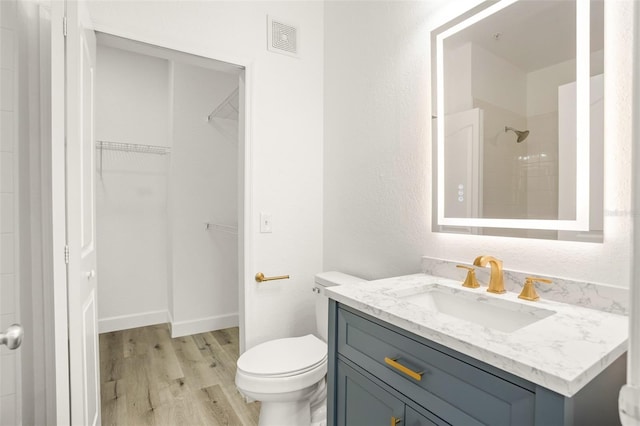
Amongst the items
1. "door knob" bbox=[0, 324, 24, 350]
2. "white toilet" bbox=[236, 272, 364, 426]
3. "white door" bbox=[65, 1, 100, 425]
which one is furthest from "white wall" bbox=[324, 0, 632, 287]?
"door knob" bbox=[0, 324, 24, 350]

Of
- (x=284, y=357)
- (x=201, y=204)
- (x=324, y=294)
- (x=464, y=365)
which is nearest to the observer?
(x=464, y=365)

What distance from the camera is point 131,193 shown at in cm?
312

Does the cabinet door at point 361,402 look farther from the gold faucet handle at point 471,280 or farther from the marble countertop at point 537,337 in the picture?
the gold faucet handle at point 471,280

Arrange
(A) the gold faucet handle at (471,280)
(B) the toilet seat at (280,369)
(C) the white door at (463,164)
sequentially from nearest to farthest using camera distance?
1. (A) the gold faucet handle at (471,280)
2. (C) the white door at (463,164)
3. (B) the toilet seat at (280,369)

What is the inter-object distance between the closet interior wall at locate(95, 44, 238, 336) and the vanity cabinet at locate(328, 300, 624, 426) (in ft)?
7.13

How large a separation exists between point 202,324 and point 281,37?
8.23 ft

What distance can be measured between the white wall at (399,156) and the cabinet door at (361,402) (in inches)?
25.4

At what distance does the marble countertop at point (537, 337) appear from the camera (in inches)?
25.0

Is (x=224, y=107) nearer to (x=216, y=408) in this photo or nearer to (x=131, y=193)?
(x=131, y=193)

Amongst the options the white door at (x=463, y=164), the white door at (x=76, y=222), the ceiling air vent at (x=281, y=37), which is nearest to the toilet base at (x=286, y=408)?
the white door at (x=76, y=222)

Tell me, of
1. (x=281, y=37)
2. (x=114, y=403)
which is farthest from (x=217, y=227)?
(x=281, y=37)

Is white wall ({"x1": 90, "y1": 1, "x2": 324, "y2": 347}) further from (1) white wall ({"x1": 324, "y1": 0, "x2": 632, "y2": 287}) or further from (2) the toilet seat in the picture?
(2) the toilet seat

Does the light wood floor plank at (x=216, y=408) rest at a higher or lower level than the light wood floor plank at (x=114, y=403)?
lower

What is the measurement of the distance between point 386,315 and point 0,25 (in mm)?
1611
